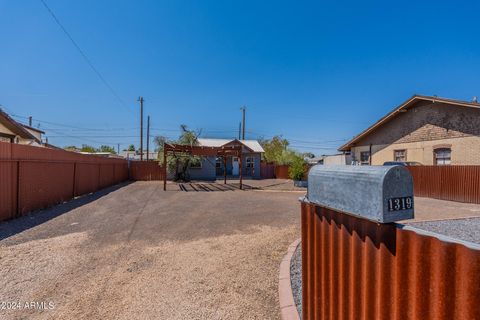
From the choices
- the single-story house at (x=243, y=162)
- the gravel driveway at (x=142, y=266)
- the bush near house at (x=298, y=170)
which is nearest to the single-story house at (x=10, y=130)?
the gravel driveway at (x=142, y=266)

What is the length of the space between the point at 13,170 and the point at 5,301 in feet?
18.3

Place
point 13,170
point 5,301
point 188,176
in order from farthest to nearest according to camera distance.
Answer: point 188,176 → point 13,170 → point 5,301

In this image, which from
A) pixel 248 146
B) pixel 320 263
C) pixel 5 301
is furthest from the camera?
pixel 248 146

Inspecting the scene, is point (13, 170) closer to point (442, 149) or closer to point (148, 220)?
point (148, 220)

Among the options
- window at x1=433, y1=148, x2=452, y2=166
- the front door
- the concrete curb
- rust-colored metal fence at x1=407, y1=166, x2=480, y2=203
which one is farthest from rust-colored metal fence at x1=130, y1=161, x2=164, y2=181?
window at x1=433, y1=148, x2=452, y2=166

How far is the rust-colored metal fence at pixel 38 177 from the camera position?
21.7 feet

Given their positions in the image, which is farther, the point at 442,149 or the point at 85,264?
the point at 442,149

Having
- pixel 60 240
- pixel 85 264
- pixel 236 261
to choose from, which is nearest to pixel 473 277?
pixel 236 261

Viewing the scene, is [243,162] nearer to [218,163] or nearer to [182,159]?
[218,163]

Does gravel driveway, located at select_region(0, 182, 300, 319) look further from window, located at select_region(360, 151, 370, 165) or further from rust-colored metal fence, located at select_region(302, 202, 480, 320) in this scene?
window, located at select_region(360, 151, 370, 165)

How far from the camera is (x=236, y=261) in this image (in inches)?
158

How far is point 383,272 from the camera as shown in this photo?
55.2 inches

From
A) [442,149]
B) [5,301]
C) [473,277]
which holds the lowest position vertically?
[5,301]

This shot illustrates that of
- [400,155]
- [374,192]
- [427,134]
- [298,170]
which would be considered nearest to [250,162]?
[298,170]
